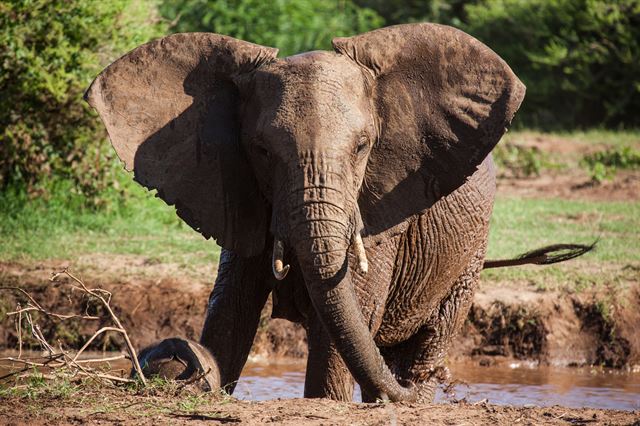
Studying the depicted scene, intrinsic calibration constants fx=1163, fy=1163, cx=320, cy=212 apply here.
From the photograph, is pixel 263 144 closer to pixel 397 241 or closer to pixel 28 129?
pixel 397 241

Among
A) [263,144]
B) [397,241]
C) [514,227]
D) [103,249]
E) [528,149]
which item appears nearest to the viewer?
[263,144]

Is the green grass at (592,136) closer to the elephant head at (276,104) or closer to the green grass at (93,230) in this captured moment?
the green grass at (93,230)

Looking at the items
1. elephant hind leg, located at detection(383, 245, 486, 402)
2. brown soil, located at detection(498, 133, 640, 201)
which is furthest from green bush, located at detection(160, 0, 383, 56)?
elephant hind leg, located at detection(383, 245, 486, 402)

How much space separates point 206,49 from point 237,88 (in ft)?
0.83

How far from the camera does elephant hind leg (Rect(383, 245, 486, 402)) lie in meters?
6.86

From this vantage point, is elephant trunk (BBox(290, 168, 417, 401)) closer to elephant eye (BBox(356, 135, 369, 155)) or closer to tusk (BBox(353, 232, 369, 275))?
tusk (BBox(353, 232, 369, 275))

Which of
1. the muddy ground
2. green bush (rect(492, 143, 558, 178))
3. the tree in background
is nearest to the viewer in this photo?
the muddy ground

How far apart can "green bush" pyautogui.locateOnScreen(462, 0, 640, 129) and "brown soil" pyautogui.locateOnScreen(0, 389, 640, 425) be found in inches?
505

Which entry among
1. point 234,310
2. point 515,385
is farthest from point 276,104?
point 515,385

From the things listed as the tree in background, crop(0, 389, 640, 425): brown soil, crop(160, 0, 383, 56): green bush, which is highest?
the tree in background

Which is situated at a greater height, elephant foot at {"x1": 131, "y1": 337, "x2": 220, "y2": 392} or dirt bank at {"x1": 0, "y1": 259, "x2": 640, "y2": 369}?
dirt bank at {"x1": 0, "y1": 259, "x2": 640, "y2": 369}

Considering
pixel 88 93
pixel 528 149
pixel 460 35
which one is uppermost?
pixel 528 149

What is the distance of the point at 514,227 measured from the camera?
11266mm

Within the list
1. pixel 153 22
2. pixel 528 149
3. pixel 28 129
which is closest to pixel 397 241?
pixel 28 129
